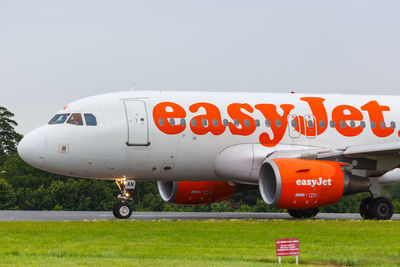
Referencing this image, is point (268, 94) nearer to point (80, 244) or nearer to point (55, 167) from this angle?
point (55, 167)

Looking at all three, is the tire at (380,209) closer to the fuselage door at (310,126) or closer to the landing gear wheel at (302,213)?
the fuselage door at (310,126)

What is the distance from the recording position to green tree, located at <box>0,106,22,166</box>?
220ft

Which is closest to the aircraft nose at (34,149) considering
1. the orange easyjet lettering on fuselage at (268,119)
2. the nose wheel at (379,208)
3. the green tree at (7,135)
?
the orange easyjet lettering on fuselage at (268,119)

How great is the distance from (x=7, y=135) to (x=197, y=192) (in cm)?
4662

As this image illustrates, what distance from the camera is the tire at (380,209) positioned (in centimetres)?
2270

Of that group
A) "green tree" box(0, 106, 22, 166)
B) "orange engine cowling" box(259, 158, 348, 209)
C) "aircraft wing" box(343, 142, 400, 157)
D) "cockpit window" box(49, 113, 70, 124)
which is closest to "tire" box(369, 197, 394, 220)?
"aircraft wing" box(343, 142, 400, 157)

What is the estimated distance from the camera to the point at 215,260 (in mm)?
12297

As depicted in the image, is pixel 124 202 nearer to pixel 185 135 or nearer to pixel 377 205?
pixel 185 135

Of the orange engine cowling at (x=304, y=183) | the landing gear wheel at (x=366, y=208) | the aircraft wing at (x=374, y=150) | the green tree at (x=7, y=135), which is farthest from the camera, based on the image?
the green tree at (x=7, y=135)

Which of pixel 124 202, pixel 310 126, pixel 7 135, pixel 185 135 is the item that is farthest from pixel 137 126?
pixel 7 135

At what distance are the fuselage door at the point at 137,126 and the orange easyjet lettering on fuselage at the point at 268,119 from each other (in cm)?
38

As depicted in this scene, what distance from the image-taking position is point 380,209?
2277cm

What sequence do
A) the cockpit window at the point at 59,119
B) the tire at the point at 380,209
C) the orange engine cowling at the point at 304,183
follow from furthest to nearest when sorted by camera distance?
the tire at the point at 380,209 < the cockpit window at the point at 59,119 < the orange engine cowling at the point at 304,183

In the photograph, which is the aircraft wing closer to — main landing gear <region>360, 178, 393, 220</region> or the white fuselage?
main landing gear <region>360, 178, 393, 220</region>
